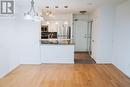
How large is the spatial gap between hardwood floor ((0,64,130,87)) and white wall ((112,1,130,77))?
1.11ft

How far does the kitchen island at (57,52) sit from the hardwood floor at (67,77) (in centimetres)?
103

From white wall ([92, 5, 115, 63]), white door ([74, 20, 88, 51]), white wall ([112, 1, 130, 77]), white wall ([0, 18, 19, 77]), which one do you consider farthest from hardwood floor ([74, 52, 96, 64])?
white wall ([0, 18, 19, 77])

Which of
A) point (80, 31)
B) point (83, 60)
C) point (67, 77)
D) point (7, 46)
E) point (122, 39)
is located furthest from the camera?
point (80, 31)

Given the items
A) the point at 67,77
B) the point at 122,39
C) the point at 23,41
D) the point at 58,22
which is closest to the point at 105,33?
the point at 122,39

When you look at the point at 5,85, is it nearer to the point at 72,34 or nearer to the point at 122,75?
the point at 122,75

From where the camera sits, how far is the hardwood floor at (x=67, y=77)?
520cm

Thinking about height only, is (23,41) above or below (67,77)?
above

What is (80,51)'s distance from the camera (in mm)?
11781

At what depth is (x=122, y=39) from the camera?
6727 millimetres

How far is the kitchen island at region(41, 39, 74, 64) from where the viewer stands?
321 inches

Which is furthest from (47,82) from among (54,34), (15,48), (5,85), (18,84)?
(54,34)

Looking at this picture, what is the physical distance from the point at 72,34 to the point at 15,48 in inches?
201

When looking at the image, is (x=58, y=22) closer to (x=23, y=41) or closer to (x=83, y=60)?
(x=83, y=60)

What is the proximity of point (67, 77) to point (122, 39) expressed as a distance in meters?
2.53
